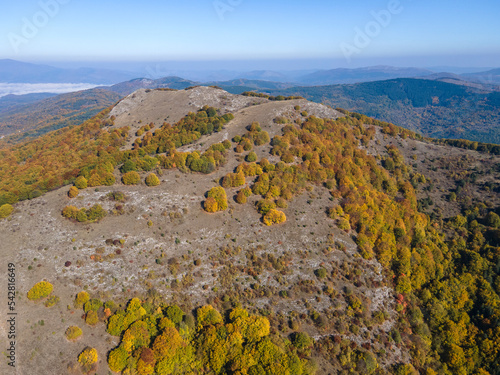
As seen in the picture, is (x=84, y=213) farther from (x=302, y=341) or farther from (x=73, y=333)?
(x=302, y=341)

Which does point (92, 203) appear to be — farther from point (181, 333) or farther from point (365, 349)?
point (365, 349)

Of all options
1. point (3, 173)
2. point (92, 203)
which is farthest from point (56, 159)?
point (92, 203)

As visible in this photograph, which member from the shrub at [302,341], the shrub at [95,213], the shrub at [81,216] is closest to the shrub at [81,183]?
the shrub at [95,213]

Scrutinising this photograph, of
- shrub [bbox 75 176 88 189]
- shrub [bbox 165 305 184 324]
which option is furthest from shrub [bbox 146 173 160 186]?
shrub [bbox 165 305 184 324]

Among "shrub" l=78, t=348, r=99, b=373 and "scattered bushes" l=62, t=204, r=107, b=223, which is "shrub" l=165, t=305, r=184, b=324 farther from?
"scattered bushes" l=62, t=204, r=107, b=223

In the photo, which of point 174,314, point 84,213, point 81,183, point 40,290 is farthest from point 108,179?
point 174,314
